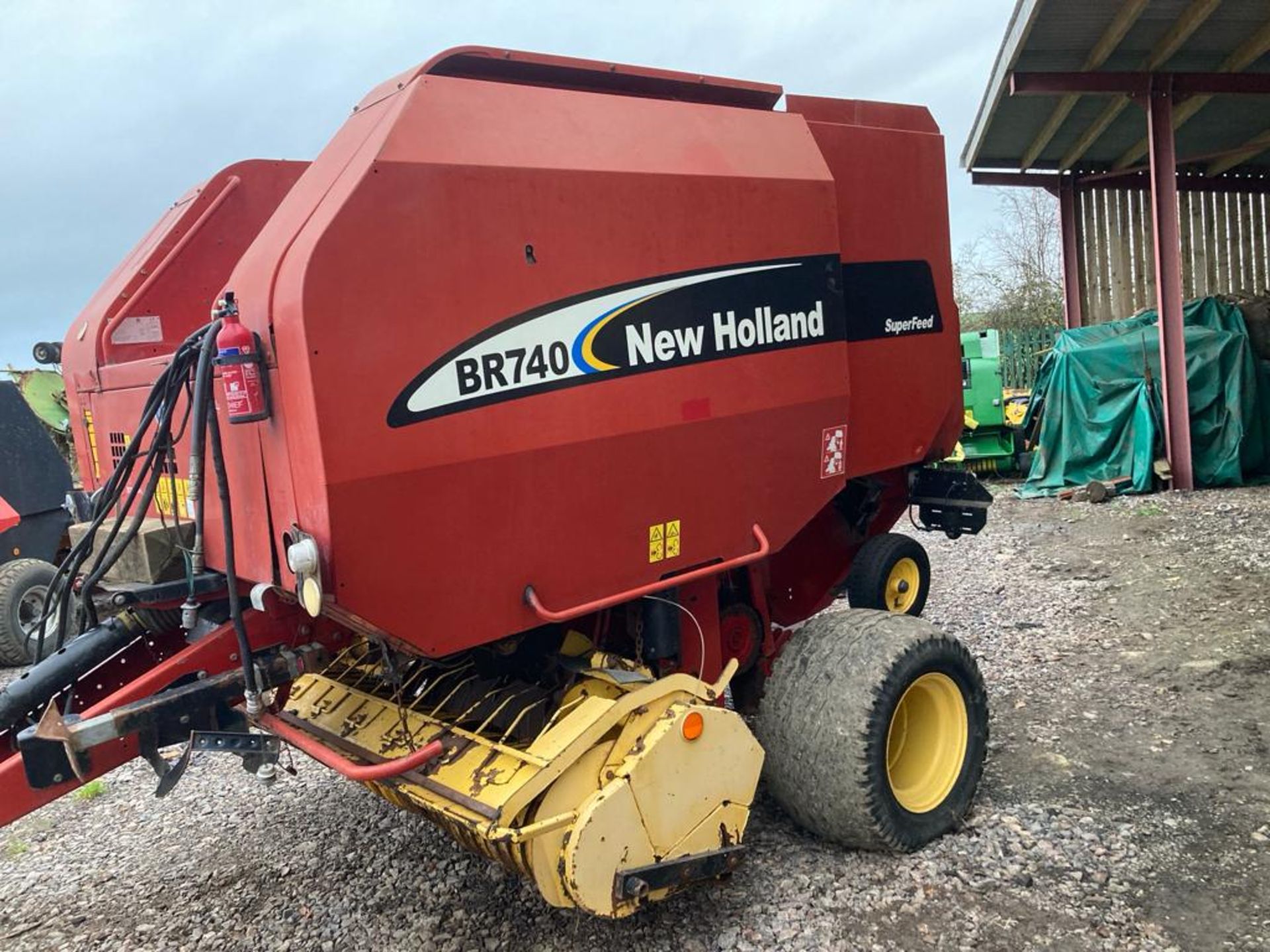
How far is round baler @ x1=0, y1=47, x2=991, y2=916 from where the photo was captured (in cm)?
256

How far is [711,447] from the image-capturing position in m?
3.22

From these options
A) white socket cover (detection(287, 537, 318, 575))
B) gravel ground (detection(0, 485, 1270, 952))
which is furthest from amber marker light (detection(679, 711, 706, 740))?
white socket cover (detection(287, 537, 318, 575))

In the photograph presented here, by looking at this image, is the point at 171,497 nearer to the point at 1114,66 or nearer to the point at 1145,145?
the point at 1114,66

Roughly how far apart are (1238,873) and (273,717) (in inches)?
127

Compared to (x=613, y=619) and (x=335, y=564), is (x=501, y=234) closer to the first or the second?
(x=335, y=564)

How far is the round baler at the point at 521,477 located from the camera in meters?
2.56

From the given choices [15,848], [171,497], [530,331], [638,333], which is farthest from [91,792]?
[638,333]

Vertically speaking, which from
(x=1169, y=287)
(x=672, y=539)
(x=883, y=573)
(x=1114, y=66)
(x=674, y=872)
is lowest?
(x=674, y=872)

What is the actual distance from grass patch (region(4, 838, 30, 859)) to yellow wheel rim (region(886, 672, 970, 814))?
3.68 meters

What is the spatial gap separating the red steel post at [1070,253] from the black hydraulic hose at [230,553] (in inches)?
526

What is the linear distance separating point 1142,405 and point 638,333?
9250 mm

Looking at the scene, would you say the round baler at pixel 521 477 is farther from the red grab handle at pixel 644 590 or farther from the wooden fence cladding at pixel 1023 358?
the wooden fence cladding at pixel 1023 358

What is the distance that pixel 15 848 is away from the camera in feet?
13.8

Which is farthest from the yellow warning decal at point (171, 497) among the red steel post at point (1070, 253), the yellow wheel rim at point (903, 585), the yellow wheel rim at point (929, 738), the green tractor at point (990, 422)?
the red steel post at point (1070, 253)
